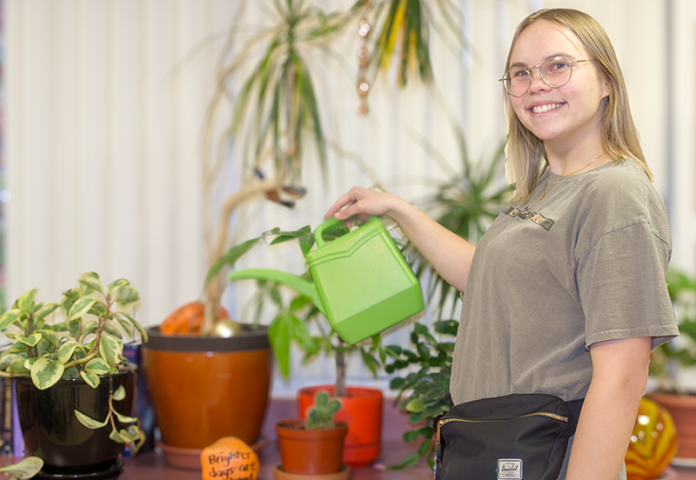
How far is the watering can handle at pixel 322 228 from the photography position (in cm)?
103

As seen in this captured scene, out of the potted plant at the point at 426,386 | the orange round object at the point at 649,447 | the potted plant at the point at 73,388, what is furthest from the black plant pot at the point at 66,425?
the orange round object at the point at 649,447

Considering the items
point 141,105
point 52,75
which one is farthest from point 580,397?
point 52,75

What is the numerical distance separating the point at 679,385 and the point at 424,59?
1.09 meters

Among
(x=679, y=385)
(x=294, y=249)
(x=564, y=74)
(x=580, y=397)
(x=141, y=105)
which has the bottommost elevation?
(x=679, y=385)

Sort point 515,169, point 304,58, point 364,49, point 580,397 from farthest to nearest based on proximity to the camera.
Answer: point 304,58 < point 364,49 < point 515,169 < point 580,397

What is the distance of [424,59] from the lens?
154 cm

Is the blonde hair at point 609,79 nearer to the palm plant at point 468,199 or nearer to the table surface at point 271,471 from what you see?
the palm plant at point 468,199

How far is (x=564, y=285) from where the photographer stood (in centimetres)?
75

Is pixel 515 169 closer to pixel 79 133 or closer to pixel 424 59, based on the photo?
pixel 424 59

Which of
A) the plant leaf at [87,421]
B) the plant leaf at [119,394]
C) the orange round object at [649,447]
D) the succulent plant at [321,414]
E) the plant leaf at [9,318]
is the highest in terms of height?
the plant leaf at [9,318]

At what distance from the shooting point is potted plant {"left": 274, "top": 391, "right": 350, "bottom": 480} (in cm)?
120

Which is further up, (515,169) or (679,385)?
(515,169)

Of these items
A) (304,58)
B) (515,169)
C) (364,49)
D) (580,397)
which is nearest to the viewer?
(580,397)

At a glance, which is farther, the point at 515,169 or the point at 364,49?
the point at 364,49
